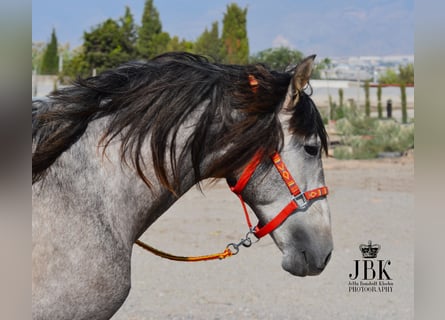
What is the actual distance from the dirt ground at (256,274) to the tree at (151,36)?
1092cm

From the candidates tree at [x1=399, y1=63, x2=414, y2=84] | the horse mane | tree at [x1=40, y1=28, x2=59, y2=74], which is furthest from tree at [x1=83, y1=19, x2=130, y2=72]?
the horse mane

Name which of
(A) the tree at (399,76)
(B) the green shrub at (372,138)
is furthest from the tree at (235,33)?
(B) the green shrub at (372,138)

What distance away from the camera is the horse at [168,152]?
203 cm

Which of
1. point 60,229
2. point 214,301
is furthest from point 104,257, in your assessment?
point 214,301

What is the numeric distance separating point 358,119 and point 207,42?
7022 millimetres

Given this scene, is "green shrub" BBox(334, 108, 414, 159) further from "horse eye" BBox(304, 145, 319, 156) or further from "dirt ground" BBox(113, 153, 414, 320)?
"horse eye" BBox(304, 145, 319, 156)

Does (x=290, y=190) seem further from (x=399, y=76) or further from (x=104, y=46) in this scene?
(x=399, y=76)

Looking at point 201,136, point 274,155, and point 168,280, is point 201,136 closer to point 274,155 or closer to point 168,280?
point 274,155

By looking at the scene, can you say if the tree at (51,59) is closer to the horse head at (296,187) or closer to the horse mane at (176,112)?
the horse mane at (176,112)

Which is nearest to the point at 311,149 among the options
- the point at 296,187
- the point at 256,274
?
the point at 296,187

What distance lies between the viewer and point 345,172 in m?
11.4

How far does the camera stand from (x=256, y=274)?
19.3 ft

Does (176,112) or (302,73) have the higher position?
(302,73)

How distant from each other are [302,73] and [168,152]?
0.55 m
